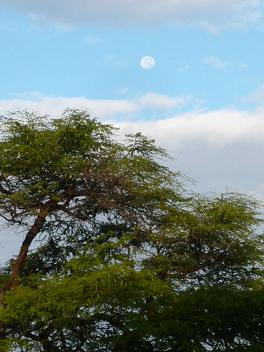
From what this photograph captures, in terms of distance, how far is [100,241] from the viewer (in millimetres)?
22516

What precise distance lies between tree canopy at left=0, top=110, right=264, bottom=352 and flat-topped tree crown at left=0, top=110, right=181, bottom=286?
0.04 meters

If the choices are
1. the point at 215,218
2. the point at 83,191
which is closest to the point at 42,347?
the point at 83,191

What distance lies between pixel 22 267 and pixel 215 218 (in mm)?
6348

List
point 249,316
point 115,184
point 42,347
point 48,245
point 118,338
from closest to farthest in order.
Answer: point 249,316, point 118,338, point 42,347, point 115,184, point 48,245

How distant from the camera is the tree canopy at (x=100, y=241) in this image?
62.6ft

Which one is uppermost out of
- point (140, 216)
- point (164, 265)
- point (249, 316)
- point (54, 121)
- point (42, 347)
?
point (54, 121)

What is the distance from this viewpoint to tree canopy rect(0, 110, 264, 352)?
19.1 meters

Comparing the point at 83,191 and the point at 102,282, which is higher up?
the point at 83,191

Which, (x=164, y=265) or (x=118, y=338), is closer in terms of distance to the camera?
(x=118, y=338)

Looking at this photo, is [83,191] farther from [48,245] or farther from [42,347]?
[42,347]

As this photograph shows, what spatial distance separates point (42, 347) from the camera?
20.8 meters

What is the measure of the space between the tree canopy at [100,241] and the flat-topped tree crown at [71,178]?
0.04 meters

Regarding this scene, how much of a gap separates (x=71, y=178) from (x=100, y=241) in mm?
2189

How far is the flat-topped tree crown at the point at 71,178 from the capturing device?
2177 cm
